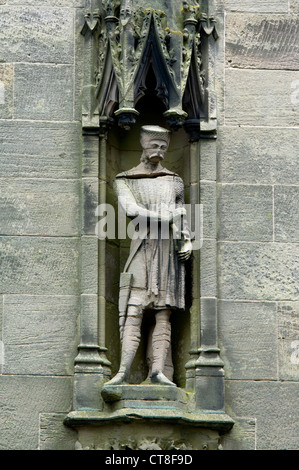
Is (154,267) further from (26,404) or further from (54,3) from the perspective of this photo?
(54,3)

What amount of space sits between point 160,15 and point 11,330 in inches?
127

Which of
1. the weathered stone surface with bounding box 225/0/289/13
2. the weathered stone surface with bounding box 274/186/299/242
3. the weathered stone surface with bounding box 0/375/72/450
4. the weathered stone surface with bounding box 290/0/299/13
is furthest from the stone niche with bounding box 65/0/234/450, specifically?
the weathered stone surface with bounding box 290/0/299/13

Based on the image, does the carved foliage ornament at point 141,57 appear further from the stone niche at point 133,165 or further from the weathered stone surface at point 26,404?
the weathered stone surface at point 26,404

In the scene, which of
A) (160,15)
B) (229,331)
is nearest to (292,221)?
(229,331)

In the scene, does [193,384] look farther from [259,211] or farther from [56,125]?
[56,125]

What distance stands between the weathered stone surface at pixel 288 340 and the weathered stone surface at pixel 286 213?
25.9 inches

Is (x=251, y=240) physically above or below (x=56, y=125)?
below

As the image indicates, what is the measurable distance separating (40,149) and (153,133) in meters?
1.07

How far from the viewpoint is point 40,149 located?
14453mm

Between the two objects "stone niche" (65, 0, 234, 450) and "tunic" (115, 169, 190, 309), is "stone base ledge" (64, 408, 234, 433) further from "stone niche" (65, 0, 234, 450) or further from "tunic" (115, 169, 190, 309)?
"tunic" (115, 169, 190, 309)

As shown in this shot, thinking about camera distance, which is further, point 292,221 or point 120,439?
point 292,221

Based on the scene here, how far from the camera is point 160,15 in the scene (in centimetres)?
1443

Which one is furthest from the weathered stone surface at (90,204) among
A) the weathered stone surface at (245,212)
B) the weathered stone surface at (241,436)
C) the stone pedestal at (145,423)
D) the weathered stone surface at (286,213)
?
the weathered stone surface at (241,436)

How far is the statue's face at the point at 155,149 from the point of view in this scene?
14305 mm
